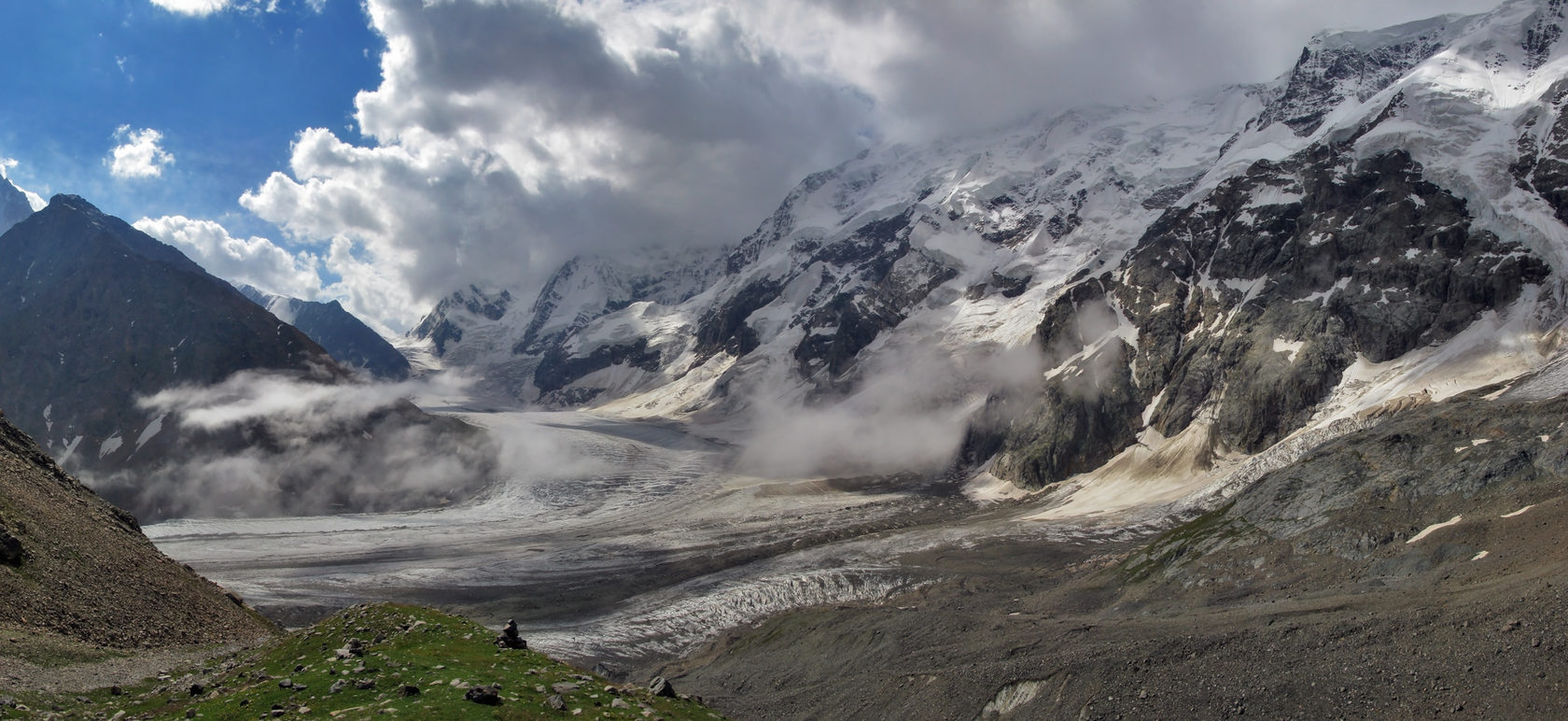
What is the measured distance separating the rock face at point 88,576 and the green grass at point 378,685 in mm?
8851

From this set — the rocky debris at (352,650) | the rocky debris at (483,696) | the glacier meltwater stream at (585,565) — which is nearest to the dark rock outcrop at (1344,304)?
the glacier meltwater stream at (585,565)

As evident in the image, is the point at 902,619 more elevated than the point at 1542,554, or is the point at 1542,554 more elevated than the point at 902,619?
the point at 1542,554

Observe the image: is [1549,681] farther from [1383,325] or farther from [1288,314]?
[1288,314]

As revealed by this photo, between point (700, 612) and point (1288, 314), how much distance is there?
153m

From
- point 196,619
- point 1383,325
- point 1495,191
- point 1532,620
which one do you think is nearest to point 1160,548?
point 1532,620

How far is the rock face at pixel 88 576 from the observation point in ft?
133

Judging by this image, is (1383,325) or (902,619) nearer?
(902,619)

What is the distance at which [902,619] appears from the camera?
79.0 m

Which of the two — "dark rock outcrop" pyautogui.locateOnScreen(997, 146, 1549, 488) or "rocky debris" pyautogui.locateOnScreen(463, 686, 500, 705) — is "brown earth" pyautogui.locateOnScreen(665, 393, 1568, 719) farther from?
"dark rock outcrop" pyautogui.locateOnScreen(997, 146, 1549, 488)

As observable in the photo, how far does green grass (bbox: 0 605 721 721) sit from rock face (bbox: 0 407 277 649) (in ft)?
29.0

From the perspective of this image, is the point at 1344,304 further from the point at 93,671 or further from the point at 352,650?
the point at 93,671

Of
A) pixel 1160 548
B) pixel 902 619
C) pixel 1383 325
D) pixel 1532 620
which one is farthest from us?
pixel 1383 325

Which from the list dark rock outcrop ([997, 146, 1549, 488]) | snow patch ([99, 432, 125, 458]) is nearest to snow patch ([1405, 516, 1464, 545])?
dark rock outcrop ([997, 146, 1549, 488])

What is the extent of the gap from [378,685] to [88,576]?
99.1 ft
